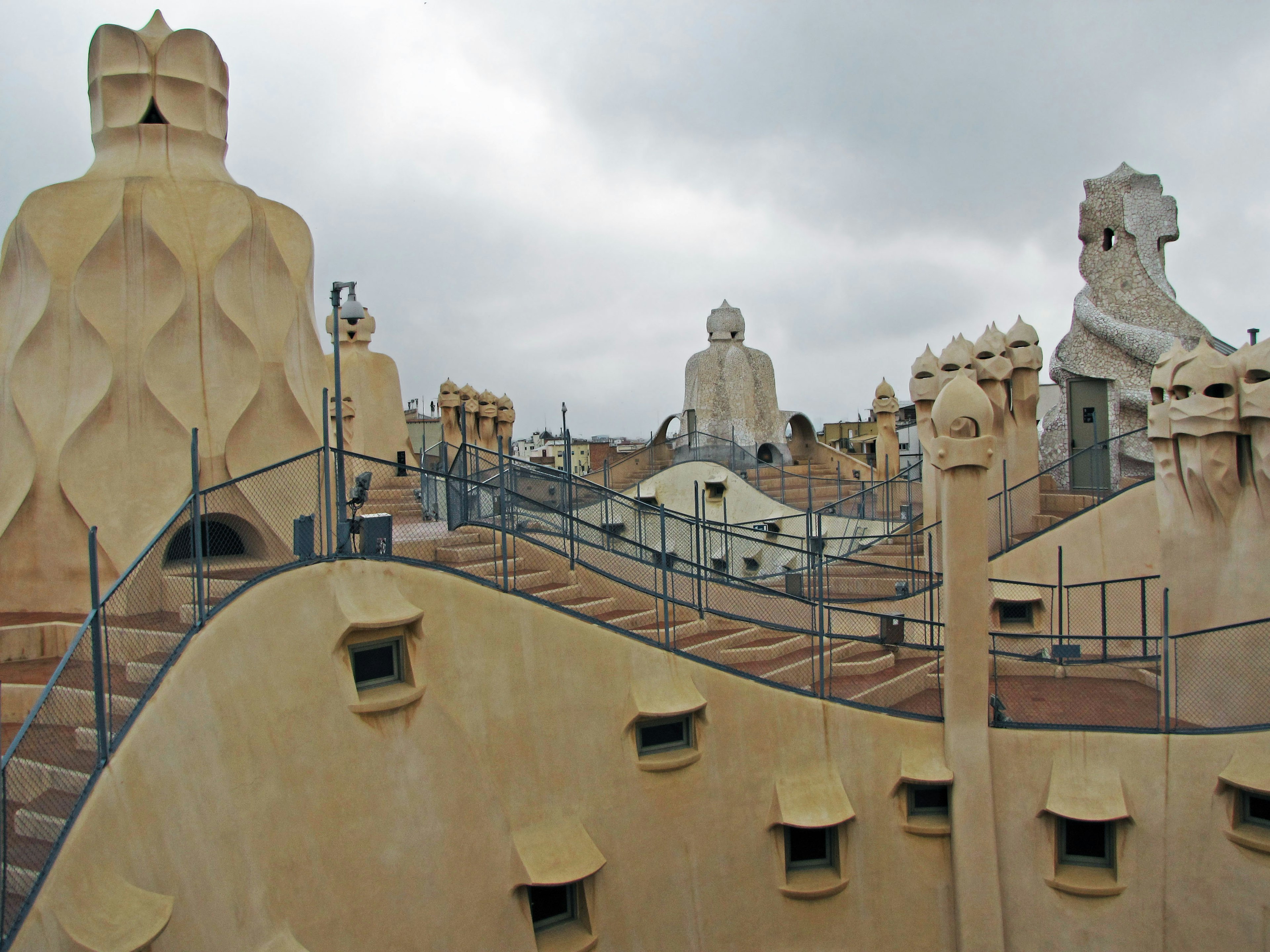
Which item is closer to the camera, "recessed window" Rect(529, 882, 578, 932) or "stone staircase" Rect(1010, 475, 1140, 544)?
"recessed window" Rect(529, 882, 578, 932)

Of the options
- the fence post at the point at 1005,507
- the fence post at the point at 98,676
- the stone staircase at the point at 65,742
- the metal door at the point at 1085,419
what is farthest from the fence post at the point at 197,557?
the metal door at the point at 1085,419

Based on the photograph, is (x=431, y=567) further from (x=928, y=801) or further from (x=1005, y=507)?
(x=1005, y=507)

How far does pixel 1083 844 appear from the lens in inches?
402

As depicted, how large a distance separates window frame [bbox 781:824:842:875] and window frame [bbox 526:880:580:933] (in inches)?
103

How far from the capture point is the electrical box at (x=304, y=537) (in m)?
8.21

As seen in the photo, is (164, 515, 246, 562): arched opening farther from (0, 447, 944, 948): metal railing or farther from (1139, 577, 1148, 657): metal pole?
(1139, 577, 1148, 657): metal pole

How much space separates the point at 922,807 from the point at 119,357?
37.9ft

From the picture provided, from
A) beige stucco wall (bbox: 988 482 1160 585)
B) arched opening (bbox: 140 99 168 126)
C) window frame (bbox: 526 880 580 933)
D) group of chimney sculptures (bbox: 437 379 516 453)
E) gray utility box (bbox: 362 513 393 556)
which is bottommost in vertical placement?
window frame (bbox: 526 880 580 933)

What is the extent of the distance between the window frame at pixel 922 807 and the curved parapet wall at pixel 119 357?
9.49 m

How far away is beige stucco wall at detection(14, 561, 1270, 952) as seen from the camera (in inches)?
269

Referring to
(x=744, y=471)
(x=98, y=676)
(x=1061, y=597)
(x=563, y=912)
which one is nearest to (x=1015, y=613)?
(x=1061, y=597)

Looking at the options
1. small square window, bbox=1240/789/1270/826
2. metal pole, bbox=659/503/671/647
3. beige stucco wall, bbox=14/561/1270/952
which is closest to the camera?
beige stucco wall, bbox=14/561/1270/952

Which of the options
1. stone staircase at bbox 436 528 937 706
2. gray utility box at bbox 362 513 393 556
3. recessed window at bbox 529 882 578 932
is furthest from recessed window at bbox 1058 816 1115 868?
gray utility box at bbox 362 513 393 556

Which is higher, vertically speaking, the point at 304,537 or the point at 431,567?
the point at 304,537
